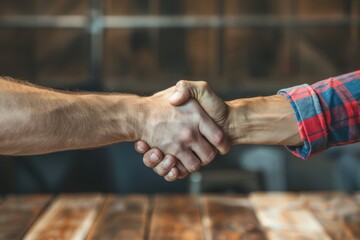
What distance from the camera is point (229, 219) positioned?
2.23 metres

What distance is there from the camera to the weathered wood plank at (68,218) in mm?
2078

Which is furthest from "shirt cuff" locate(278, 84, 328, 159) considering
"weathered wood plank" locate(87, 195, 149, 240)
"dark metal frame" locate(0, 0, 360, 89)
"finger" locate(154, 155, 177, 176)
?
"dark metal frame" locate(0, 0, 360, 89)

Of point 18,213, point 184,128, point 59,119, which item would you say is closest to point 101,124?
point 59,119

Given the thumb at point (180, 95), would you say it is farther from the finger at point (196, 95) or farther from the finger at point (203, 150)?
the finger at point (203, 150)

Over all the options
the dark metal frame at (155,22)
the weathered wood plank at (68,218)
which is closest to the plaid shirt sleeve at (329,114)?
the weathered wood plank at (68,218)

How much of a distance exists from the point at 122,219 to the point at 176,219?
156 mm

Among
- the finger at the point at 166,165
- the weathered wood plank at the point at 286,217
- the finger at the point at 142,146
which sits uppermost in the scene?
the finger at the point at 142,146

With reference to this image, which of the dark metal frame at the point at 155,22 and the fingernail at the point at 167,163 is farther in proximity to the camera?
the dark metal frame at the point at 155,22

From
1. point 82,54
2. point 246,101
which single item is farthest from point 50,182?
point 246,101

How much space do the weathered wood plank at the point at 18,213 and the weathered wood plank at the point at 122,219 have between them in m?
0.19

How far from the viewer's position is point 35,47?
443 cm

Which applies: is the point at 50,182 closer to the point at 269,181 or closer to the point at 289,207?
the point at 269,181

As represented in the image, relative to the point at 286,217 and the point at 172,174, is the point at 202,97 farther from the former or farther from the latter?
the point at 286,217

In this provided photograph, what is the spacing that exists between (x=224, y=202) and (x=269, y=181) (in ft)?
5.53
